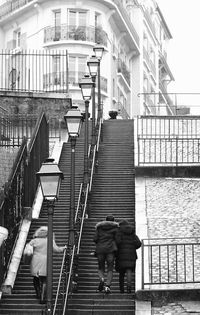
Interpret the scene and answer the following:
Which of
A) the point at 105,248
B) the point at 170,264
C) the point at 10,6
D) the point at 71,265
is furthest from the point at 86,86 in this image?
the point at 10,6

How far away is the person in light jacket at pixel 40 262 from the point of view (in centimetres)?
1501

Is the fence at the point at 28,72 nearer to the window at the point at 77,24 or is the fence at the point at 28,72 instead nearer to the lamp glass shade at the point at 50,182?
the window at the point at 77,24

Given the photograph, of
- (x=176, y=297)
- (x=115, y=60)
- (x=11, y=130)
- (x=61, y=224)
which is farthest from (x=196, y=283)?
(x=115, y=60)

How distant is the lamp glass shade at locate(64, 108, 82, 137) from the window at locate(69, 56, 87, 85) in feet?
105

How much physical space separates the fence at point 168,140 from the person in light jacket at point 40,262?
9.18 metres

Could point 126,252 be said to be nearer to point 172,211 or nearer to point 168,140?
point 172,211

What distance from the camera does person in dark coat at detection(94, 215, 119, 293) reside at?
15.7m

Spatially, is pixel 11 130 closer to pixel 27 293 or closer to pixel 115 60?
pixel 27 293

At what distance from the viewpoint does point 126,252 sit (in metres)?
15.7

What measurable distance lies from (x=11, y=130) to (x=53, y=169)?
13102mm

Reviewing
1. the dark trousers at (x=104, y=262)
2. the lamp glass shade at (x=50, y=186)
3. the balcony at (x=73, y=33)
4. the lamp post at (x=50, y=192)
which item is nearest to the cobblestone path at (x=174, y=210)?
the dark trousers at (x=104, y=262)

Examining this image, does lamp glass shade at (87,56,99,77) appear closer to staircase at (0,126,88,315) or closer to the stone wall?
staircase at (0,126,88,315)

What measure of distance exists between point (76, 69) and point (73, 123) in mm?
33063

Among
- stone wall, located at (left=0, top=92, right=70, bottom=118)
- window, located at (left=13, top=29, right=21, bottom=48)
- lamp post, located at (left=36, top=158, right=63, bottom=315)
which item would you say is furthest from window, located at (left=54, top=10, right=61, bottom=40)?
lamp post, located at (left=36, top=158, right=63, bottom=315)
